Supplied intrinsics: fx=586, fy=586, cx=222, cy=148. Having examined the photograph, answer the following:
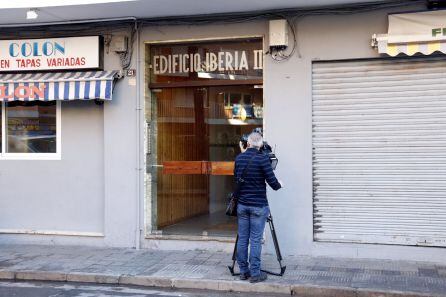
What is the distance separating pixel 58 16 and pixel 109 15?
90 centimetres

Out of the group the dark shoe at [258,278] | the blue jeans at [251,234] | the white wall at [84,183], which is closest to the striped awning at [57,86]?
the white wall at [84,183]

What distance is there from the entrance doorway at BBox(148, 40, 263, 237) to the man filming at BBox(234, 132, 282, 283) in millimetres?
1992

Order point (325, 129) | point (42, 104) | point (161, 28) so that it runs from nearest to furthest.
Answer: point (325, 129), point (161, 28), point (42, 104)

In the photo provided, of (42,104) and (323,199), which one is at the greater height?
(42,104)

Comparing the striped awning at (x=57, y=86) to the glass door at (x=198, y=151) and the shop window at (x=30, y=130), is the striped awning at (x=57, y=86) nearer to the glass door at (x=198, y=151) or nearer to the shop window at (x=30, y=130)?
the shop window at (x=30, y=130)

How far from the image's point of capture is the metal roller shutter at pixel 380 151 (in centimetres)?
920

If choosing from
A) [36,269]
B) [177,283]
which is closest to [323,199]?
[177,283]

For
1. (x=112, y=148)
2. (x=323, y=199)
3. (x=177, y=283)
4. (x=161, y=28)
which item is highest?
(x=161, y=28)

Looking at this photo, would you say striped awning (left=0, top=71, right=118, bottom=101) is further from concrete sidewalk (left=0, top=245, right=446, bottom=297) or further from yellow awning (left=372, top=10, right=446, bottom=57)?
yellow awning (left=372, top=10, right=446, bottom=57)

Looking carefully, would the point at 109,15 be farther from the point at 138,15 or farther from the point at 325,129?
the point at 325,129

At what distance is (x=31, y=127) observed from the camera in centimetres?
1122

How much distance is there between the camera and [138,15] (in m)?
9.98

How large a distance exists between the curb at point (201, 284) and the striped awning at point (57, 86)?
310cm

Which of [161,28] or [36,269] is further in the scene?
[161,28]
